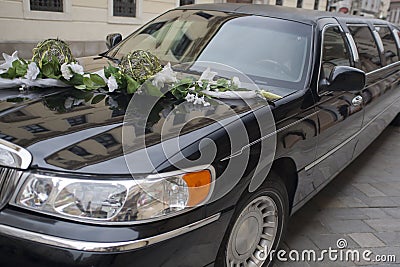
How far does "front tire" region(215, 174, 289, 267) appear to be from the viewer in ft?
6.59

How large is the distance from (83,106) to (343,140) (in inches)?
85.1

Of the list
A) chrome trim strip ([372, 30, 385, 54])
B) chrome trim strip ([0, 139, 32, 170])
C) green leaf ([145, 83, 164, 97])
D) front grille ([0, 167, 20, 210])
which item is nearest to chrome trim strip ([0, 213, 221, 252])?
front grille ([0, 167, 20, 210])

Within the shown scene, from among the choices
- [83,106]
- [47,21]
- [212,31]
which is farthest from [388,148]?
[47,21]

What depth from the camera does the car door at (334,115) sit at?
2768mm

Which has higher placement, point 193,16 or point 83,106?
point 193,16

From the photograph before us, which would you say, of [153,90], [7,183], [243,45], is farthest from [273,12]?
[7,183]

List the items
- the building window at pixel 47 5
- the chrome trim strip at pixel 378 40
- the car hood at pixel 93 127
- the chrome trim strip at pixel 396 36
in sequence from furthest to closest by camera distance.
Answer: the building window at pixel 47 5 < the chrome trim strip at pixel 396 36 < the chrome trim strip at pixel 378 40 < the car hood at pixel 93 127

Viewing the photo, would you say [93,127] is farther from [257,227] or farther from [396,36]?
[396,36]

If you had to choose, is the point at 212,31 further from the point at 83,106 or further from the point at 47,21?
the point at 47,21

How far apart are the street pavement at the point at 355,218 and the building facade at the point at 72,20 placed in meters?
5.87

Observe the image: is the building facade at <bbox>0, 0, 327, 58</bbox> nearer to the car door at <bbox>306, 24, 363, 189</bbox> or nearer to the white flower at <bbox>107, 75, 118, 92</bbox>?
the white flower at <bbox>107, 75, 118, 92</bbox>

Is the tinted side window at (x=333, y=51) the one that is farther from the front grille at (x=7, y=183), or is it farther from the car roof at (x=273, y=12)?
the front grille at (x=7, y=183)

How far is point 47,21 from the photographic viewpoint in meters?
7.25

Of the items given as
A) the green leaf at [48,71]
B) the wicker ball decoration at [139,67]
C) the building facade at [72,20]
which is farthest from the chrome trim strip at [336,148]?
the building facade at [72,20]
